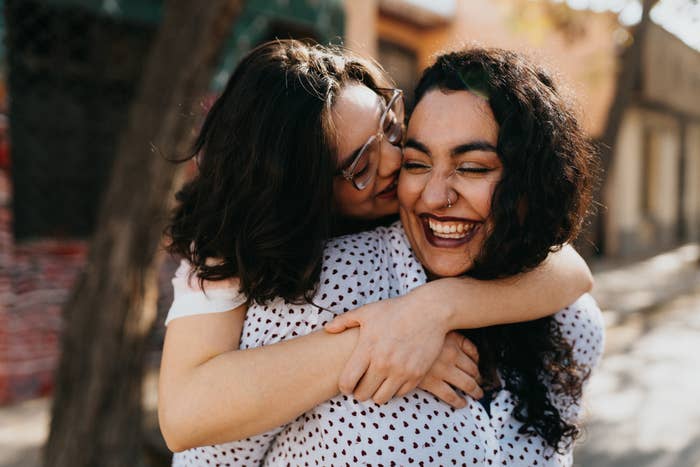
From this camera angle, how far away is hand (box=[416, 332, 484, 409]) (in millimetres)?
1403

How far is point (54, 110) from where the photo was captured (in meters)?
4.98

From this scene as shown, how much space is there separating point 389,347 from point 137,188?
5.80ft

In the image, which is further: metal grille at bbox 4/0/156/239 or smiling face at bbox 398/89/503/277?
metal grille at bbox 4/0/156/239

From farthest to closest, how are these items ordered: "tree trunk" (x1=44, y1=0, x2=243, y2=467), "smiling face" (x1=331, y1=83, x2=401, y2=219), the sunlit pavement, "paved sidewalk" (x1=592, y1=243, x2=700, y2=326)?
"paved sidewalk" (x1=592, y1=243, x2=700, y2=326) → the sunlit pavement → "tree trunk" (x1=44, y1=0, x2=243, y2=467) → "smiling face" (x1=331, y1=83, x2=401, y2=219)

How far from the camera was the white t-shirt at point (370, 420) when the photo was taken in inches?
52.7

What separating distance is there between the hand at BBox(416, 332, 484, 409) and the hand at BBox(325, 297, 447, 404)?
3cm

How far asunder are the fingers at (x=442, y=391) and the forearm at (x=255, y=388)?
197 millimetres

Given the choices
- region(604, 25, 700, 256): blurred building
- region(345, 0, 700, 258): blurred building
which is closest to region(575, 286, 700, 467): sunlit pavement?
region(345, 0, 700, 258): blurred building

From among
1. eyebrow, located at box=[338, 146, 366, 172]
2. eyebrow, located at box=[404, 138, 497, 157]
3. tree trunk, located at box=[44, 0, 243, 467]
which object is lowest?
tree trunk, located at box=[44, 0, 243, 467]

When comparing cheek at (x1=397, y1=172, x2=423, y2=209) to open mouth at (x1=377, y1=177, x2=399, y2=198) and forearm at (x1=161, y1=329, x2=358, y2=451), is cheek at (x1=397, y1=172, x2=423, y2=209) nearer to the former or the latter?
open mouth at (x1=377, y1=177, x2=399, y2=198)

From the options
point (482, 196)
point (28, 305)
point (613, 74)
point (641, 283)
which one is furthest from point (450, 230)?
point (641, 283)

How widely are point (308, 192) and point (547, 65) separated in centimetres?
73

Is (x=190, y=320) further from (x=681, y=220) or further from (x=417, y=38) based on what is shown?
(x=681, y=220)

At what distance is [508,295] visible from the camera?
154 cm
